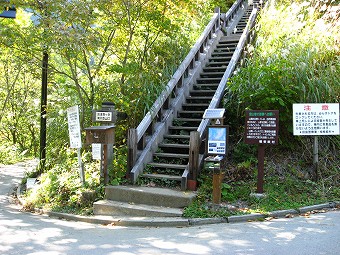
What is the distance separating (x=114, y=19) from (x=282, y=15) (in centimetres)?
639

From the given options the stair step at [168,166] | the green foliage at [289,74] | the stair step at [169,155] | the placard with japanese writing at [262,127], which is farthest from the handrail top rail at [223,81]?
the placard with japanese writing at [262,127]

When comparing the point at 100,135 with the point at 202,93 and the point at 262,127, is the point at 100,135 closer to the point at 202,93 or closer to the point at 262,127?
the point at 262,127

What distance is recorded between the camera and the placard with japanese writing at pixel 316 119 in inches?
323

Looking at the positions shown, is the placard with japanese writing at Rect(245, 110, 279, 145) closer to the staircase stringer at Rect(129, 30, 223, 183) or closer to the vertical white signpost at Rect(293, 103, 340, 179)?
the vertical white signpost at Rect(293, 103, 340, 179)

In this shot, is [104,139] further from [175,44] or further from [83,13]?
[175,44]

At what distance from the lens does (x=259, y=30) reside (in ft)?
45.5

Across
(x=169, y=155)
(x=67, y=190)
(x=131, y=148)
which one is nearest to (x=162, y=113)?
(x=169, y=155)

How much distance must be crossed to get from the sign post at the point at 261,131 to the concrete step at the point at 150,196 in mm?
1487

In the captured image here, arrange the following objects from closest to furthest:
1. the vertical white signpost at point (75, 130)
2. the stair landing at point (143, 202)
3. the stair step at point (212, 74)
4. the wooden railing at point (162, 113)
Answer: the stair landing at point (143, 202) → the wooden railing at point (162, 113) → the vertical white signpost at point (75, 130) → the stair step at point (212, 74)

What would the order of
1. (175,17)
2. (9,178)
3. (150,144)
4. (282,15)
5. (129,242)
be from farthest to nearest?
1. (9,178)
2. (282,15)
3. (175,17)
4. (150,144)
5. (129,242)

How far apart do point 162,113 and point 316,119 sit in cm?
396

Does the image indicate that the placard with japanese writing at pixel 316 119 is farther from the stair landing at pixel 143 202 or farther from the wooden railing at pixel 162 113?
the stair landing at pixel 143 202

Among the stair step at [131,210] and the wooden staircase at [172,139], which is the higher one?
the wooden staircase at [172,139]

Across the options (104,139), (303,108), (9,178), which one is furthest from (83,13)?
(9,178)
